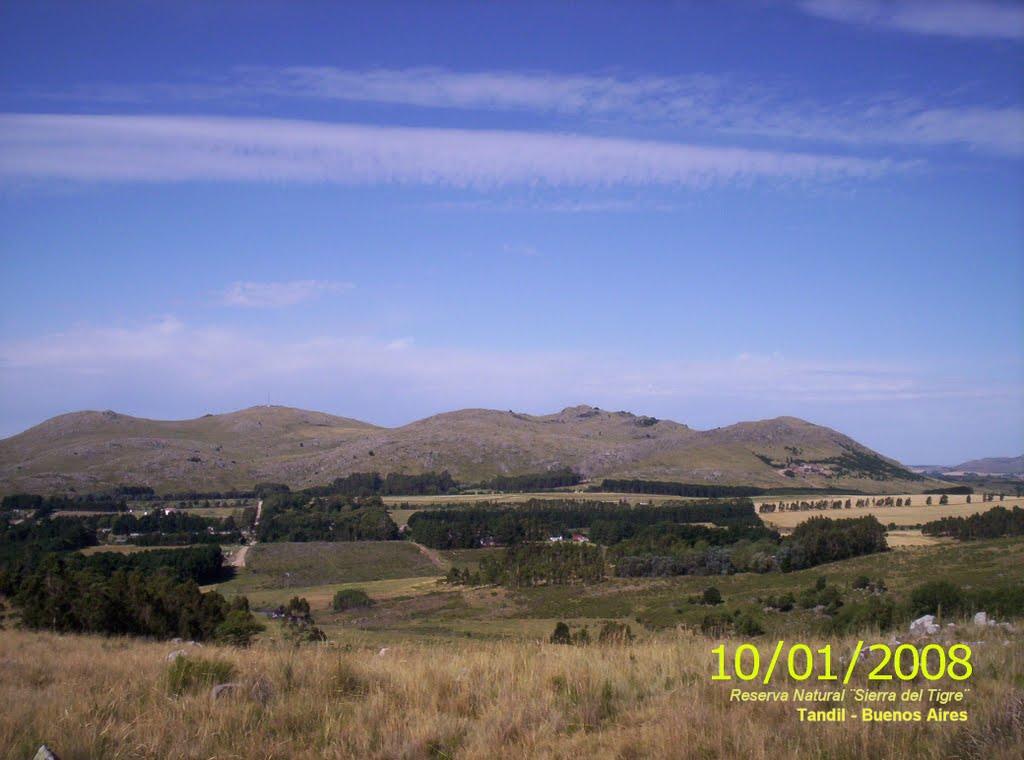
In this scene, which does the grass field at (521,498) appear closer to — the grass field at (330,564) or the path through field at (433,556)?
the path through field at (433,556)

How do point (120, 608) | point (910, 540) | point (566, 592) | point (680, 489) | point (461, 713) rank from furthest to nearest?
point (680, 489) < point (910, 540) < point (566, 592) < point (120, 608) < point (461, 713)

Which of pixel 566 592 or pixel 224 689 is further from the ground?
pixel 224 689

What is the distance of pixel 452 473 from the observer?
196m

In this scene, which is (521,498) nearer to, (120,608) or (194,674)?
(120,608)

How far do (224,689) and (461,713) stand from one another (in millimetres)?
2451

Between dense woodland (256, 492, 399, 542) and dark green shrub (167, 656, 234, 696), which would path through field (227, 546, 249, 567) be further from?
dark green shrub (167, 656, 234, 696)

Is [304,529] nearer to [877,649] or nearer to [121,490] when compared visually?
[121,490]

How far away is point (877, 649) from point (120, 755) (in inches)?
312

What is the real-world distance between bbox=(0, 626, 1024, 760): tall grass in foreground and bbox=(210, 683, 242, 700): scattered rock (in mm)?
50

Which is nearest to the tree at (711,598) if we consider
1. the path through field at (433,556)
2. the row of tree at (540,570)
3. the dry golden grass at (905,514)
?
the row of tree at (540,570)

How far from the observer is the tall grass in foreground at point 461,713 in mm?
5695

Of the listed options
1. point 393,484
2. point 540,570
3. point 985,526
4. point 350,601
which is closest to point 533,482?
point 393,484

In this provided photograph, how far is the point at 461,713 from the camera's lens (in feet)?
22.8

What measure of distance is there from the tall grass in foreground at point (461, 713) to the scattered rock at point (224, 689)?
5 cm
